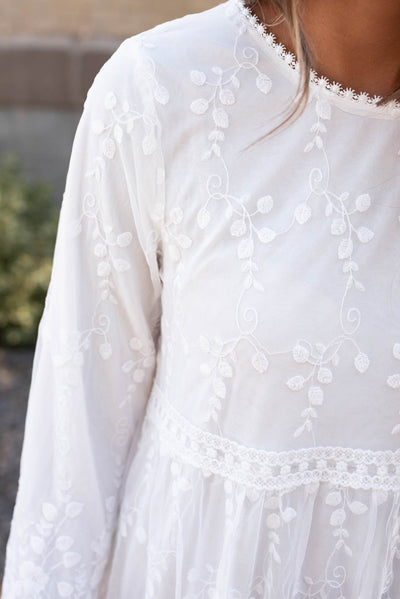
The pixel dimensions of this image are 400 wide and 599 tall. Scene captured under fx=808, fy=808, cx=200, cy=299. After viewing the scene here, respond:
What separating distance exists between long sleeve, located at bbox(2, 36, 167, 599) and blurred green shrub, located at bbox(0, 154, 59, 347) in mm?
2652

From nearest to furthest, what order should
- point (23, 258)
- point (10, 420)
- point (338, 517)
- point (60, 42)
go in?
point (338, 517) → point (10, 420) → point (23, 258) → point (60, 42)

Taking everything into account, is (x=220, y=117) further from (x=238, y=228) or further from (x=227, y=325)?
(x=227, y=325)

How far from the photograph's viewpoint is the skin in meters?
1.26

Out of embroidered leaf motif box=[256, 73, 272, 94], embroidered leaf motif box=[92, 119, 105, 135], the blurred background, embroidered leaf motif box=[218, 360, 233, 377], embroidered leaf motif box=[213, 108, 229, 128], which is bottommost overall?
embroidered leaf motif box=[218, 360, 233, 377]

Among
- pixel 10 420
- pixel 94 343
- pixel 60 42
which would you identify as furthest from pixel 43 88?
pixel 94 343

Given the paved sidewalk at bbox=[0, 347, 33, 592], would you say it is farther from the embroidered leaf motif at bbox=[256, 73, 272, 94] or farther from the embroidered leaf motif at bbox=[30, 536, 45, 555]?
the embroidered leaf motif at bbox=[256, 73, 272, 94]

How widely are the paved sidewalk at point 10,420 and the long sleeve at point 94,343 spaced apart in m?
1.81

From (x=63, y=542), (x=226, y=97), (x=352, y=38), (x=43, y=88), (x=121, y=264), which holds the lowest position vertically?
(x=63, y=542)

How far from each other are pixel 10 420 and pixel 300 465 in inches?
104

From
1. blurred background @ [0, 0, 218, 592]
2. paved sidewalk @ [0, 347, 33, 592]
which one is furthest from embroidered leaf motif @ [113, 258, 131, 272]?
blurred background @ [0, 0, 218, 592]

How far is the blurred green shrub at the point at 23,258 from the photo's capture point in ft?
13.3

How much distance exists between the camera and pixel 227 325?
1.27 meters

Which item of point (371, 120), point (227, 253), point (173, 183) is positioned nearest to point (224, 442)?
point (227, 253)

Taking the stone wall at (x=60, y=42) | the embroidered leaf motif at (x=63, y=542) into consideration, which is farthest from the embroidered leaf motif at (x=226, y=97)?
the stone wall at (x=60, y=42)
